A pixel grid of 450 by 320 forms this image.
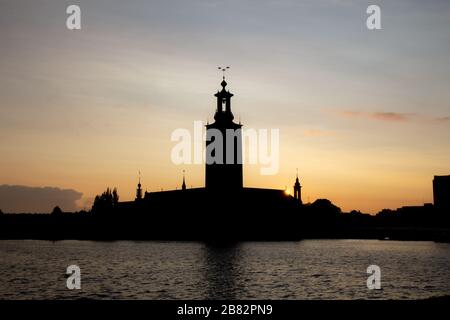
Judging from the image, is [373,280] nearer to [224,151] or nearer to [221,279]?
[221,279]

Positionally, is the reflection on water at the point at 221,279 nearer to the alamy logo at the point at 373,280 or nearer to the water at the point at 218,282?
the water at the point at 218,282

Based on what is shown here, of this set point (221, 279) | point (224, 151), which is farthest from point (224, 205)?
point (221, 279)

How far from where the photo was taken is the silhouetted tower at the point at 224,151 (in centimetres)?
13312

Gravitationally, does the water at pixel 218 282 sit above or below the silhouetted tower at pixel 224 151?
below

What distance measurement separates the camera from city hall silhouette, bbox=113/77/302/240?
13425 centimetres

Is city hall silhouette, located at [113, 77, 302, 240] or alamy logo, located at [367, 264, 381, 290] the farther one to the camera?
city hall silhouette, located at [113, 77, 302, 240]

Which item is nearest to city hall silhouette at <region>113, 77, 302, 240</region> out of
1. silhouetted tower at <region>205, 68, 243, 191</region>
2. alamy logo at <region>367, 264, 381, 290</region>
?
silhouetted tower at <region>205, 68, 243, 191</region>

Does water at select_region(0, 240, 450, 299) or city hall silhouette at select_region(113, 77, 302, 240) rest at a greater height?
city hall silhouette at select_region(113, 77, 302, 240)

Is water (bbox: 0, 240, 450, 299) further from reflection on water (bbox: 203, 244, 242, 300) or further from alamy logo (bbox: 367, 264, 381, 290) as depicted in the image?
alamy logo (bbox: 367, 264, 381, 290)

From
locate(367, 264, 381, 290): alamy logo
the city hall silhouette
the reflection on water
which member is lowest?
locate(367, 264, 381, 290): alamy logo

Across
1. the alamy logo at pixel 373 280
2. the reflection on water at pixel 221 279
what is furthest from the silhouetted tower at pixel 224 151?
the alamy logo at pixel 373 280

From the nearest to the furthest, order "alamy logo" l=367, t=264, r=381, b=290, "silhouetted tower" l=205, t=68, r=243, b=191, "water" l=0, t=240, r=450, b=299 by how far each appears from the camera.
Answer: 1. "water" l=0, t=240, r=450, b=299
2. "alamy logo" l=367, t=264, r=381, b=290
3. "silhouetted tower" l=205, t=68, r=243, b=191

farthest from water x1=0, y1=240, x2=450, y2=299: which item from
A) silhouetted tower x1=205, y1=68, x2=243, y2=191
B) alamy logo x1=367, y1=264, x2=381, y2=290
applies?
silhouetted tower x1=205, y1=68, x2=243, y2=191

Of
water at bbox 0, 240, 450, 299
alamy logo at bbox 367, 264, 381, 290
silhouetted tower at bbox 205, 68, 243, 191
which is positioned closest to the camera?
water at bbox 0, 240, 450, 299
